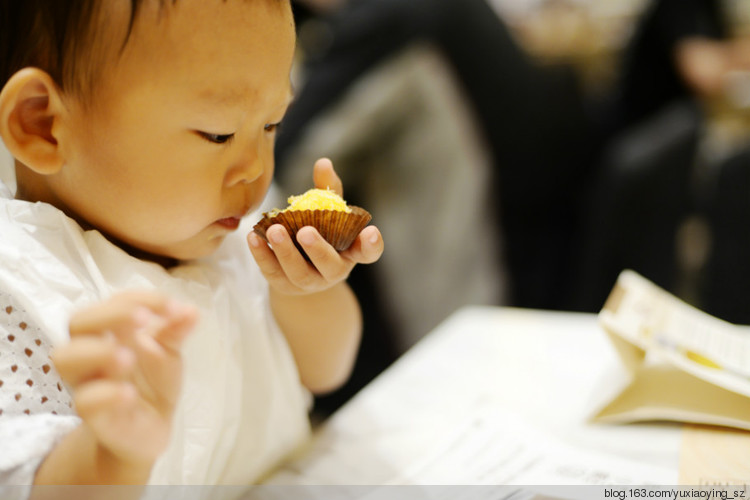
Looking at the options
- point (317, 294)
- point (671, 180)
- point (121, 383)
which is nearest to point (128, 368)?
point (121, 383)

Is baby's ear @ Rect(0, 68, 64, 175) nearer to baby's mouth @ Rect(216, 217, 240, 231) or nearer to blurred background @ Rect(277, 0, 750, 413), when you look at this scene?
baby's mouth @ Rect(216, 217, 240, 231)

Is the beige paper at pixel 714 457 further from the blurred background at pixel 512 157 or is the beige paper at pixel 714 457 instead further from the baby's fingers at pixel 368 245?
the blurred background at pixel 512 157

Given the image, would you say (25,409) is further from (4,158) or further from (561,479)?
(561,479)

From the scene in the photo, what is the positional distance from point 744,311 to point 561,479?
1.08m

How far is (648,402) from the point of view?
Answer: 748mm

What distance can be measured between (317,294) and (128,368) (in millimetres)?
311

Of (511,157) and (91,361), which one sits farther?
(511,157)

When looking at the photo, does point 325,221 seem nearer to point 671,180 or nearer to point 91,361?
point 91,361

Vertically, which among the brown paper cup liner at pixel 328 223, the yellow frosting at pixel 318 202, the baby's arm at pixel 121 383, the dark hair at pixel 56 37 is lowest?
the baby's arm at pixel 121 383

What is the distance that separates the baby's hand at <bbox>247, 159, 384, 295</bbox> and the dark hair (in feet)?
0.62

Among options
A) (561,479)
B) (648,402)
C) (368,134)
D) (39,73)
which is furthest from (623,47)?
(39,73)

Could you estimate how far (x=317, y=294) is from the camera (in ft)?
2.28

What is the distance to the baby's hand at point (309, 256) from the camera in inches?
21.5

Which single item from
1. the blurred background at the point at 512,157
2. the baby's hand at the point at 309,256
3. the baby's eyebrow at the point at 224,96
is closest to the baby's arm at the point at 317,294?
the baby's hand at the point at 309,256
